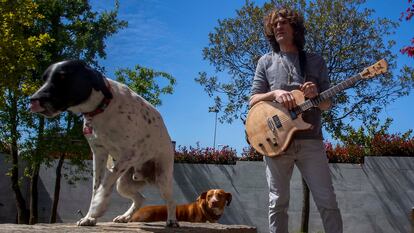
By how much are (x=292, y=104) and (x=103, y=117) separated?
127cm

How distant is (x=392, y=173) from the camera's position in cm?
951

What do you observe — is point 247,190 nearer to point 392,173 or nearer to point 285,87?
point 392,173

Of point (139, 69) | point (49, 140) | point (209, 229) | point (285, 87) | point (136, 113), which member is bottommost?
point (209, 229)

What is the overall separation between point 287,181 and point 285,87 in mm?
663

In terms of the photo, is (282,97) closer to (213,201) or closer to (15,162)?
(213,201)

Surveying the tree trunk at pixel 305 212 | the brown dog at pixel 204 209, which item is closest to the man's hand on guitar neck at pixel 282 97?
the brown dog at pixel 204 209

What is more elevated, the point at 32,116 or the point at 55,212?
the point at 32,116

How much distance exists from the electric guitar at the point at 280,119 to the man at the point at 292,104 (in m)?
0.05

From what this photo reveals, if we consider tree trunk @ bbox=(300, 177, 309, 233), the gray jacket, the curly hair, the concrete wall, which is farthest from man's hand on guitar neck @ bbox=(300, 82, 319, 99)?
tree trunk @ bbox=(300, 177, 309, 233)

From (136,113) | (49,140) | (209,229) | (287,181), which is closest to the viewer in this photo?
(136,113)

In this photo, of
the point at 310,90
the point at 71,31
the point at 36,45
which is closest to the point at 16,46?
the point at 36,45

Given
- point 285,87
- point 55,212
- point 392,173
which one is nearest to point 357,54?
point 392,173

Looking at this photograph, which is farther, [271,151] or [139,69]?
[139,69]

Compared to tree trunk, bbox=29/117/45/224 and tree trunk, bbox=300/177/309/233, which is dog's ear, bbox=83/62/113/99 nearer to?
tree trunk, bbox=300/177/309/233
